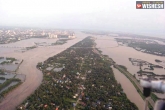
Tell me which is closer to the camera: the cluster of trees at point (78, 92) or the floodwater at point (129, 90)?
the cluster of trees at point (78, 92)

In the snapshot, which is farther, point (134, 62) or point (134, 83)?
point (134, 62)

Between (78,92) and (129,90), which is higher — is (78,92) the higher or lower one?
the higher one

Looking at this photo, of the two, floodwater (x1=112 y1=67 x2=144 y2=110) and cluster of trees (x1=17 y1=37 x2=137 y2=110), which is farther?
floodwater (x1=112 y1=67 x2=144 y2=110)

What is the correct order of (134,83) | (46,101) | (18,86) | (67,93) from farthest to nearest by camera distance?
→ (134,83), (18,86), (67,93), (46,101)

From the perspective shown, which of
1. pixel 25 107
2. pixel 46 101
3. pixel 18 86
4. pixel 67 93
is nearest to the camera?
pixel 25 107

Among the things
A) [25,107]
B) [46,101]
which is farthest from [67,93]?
[25,107]

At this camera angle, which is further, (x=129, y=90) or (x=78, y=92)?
(x=129, y=90)

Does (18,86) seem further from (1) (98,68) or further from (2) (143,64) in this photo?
(2) (143,64)

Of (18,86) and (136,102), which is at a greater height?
(18,86)

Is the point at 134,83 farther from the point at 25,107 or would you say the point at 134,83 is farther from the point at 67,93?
the point at 25,107

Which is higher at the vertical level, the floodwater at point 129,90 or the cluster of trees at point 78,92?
the cluster of trees at point 78,92

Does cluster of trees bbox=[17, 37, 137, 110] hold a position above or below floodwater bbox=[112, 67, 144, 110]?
above
